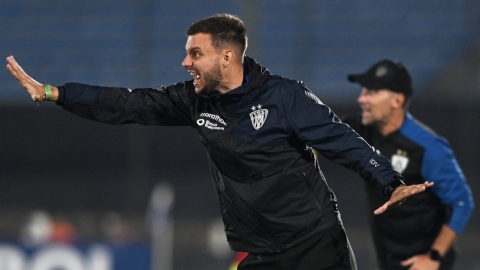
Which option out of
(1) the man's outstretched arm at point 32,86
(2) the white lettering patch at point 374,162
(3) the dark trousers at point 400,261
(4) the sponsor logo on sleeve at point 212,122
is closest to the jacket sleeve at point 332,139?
(2) the white lettering patch at point 374,162

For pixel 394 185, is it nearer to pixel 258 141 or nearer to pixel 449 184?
pixel 258 141

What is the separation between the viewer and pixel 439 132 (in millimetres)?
10656

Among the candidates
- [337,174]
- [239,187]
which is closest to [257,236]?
[239,187]

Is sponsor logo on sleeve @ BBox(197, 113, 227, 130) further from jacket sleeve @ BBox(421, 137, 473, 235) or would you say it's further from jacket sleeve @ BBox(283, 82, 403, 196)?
jacket sleeve @ BBox(421, 137, 473, 235)

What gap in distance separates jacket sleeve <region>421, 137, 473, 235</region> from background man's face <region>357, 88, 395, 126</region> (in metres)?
0.46

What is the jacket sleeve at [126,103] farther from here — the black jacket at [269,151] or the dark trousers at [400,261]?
the dark trousers at [400,261]

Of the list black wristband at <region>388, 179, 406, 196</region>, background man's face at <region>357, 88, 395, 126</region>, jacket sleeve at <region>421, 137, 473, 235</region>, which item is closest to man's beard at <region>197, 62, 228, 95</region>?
black wristband at <region>388, 179, 406, 196</region>

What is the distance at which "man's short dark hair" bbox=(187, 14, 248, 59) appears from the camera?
3.43 meters

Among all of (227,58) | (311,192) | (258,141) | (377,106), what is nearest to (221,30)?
(227,58)

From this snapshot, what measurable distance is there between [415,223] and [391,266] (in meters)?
0.35

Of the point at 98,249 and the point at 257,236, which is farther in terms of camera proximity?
the point at 98,249

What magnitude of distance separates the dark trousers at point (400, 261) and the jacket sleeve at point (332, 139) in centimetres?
157

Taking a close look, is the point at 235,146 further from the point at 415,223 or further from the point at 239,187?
the point at 415,223

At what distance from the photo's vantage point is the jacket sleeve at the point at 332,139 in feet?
10.5
